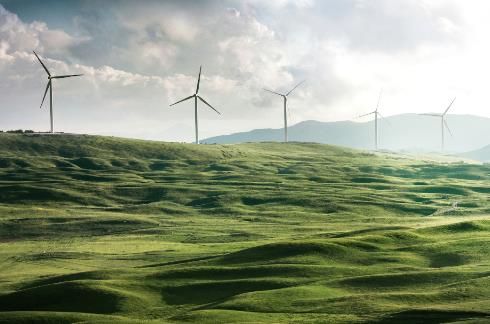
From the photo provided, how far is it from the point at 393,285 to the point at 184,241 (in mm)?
62149


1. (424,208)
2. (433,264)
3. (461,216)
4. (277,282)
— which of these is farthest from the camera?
(424,208)

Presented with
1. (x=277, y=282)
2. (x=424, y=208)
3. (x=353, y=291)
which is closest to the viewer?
(x=353, y=291)

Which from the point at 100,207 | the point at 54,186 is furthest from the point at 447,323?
the point at 54,186

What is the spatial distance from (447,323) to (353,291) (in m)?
17.5

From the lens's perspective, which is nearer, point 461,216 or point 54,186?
point 461,216

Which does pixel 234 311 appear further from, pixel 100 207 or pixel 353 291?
pixel 100 207

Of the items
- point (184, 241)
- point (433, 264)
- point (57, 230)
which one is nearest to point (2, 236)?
point (57, 230)

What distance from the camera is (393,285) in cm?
7031

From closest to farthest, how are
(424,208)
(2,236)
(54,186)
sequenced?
(2,236) → (424,208) → (54,186)

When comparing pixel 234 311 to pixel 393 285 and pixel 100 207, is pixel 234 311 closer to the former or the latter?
pixel 393 285

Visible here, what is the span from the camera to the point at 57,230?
14738 cm

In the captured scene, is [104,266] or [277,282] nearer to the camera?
[277,282]

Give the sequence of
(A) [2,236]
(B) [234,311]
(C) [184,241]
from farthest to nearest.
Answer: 1. (A) [2,236]
2. (C) [184,241]
3. (B) [234,311]

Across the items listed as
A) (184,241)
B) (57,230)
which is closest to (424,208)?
(184,241)
